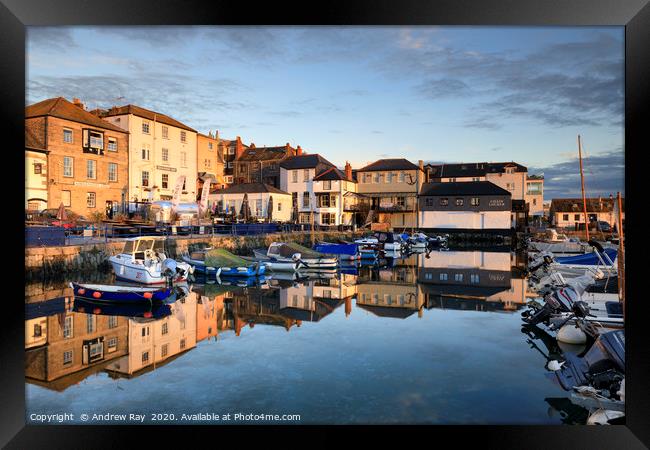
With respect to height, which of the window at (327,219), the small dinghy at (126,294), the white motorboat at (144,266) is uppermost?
the window at (327,219)

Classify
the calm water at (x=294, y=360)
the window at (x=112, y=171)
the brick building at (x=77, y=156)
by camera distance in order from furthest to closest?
the window at (x=112, y=171), the brick building at (x=77, y=156), the calm water at (x=294, y=360)

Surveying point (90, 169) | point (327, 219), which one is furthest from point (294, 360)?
point (327, 219)

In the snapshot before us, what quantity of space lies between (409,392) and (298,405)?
1.73 meters

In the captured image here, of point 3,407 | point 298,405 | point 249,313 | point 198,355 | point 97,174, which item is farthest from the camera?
point 97,174

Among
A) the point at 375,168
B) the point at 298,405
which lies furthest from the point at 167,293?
the point at 375,168

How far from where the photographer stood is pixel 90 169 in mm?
26219

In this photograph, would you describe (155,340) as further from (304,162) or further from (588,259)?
(304,162)

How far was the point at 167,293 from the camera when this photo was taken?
12727 millimetres

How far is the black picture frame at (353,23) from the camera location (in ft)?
16.2

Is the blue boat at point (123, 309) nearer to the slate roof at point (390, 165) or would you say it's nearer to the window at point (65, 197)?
the window at point (65, 197)

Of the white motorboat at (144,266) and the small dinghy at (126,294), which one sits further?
the white motorboat at (144,266)

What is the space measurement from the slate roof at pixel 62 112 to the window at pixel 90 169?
235 cm

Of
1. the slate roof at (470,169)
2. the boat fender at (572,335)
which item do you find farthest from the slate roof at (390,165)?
the boat fender at (572,335)

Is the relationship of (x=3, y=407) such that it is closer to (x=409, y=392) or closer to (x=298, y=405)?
A: (x=298, y=405)
